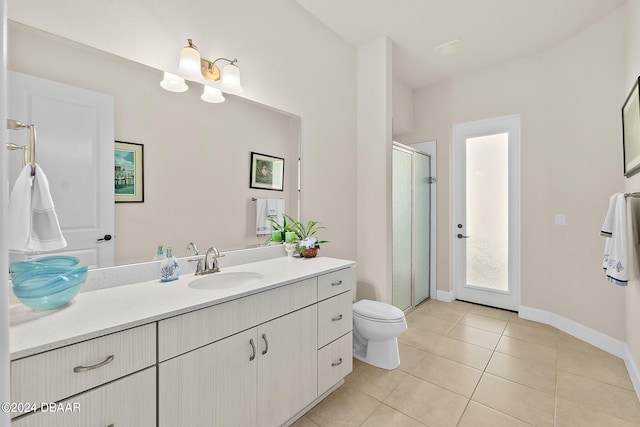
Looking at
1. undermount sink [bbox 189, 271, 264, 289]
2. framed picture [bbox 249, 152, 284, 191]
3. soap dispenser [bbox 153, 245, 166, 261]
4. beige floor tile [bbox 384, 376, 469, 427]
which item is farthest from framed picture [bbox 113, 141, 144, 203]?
beige floor tile [bbox 384, 376, 469, 427]

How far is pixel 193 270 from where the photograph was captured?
1604mm

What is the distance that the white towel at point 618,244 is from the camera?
179 centimetres

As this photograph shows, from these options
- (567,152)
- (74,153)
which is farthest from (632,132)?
(74,153)

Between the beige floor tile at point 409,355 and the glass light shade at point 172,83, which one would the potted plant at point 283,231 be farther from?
the beige floor tile at point 409,355

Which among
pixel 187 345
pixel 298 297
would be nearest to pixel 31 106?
pixel 187 345

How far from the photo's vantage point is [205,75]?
165 cm

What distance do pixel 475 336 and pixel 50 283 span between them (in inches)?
120

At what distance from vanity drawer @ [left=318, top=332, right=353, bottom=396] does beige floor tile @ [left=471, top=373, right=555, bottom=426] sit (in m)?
0.84

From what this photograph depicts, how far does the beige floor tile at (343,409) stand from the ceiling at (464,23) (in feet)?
9.49

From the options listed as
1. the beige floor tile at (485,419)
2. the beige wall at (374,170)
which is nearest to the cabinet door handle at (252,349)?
the beige floor tile at (485,419)

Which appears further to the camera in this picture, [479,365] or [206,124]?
[479,365]

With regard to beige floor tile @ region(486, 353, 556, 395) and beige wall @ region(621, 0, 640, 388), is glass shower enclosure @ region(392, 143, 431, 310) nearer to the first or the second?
beige floor tile @ region(486, 353, 556, 395)

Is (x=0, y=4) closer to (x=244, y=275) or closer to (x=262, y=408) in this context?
(x=244, y=275)

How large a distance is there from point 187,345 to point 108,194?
2.68 ft
